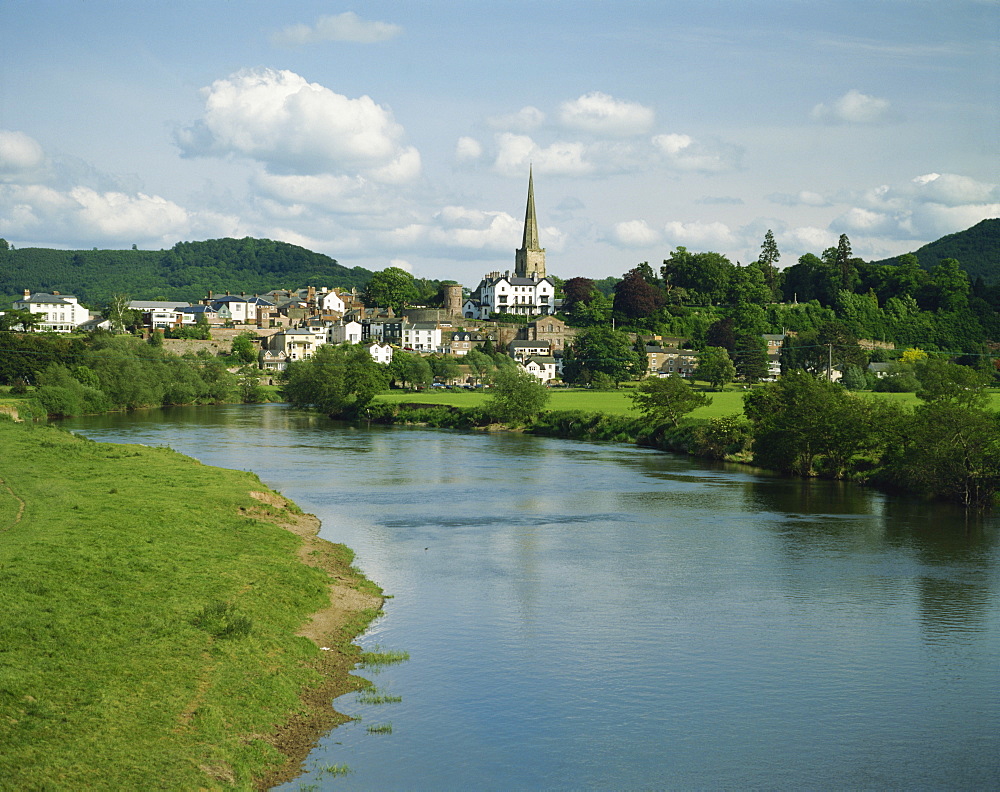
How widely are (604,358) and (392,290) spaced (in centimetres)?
4986

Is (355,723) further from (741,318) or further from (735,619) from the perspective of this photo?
(741,318)

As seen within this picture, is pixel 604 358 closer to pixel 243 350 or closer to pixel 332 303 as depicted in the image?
pixel 243 350

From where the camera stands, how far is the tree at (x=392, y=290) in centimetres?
14462

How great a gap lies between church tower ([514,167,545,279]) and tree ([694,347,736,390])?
49275 millimetres

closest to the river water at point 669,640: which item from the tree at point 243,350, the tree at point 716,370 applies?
the tree at point 716,370

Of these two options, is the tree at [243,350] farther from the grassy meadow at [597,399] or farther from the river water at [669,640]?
the river water at [669,640]

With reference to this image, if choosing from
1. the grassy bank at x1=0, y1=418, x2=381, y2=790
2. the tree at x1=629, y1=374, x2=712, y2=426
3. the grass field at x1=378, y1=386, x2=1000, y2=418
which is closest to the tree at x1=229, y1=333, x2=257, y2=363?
the grass field at x1=378, y1=386, x2=1000, y2=418

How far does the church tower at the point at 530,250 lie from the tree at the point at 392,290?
53.8 feet

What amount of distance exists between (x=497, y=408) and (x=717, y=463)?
23.2m

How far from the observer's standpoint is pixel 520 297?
136000mm

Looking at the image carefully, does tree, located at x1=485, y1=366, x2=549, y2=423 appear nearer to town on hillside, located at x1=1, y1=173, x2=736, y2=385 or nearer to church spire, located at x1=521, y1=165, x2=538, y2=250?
town on hillside, located at x1=1, y1=173, x2=736, y2=385

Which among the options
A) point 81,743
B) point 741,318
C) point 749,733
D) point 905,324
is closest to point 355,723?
point 81,743

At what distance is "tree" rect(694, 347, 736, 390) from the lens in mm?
92981

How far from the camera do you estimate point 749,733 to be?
570 inches
